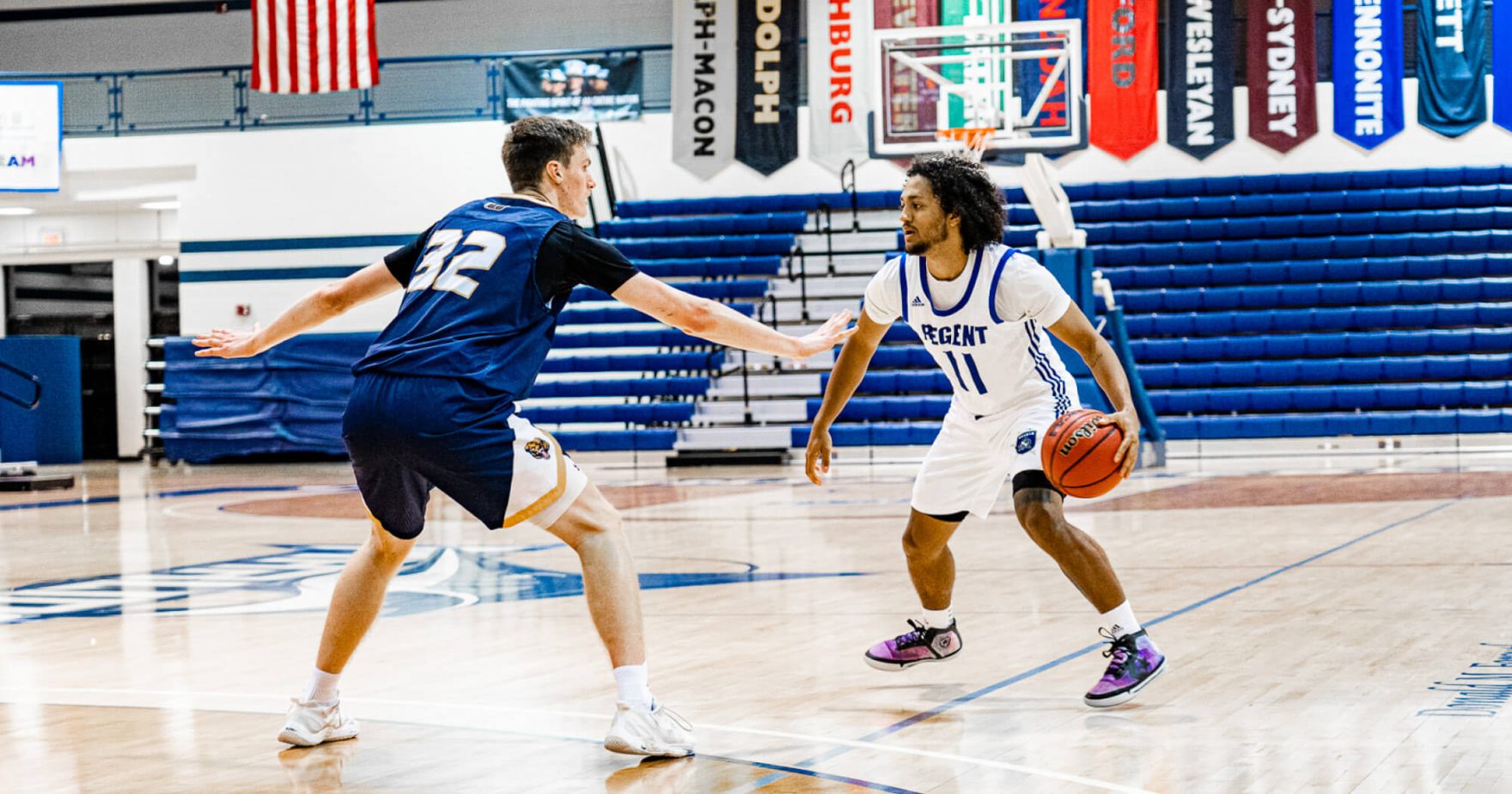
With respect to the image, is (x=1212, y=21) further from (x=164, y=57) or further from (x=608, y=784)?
(x=608, y=784)

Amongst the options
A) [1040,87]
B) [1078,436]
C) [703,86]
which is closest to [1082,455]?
[1078,436]

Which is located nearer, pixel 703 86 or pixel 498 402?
pixel 498 402

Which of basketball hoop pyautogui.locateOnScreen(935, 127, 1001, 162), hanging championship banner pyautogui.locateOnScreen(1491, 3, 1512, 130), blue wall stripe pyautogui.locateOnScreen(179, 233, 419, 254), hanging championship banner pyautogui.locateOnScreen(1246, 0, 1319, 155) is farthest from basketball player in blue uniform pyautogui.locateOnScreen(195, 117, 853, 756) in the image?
hanging championship banner pyautogui.locateOnScreen(1491, 3, 1512, 130)

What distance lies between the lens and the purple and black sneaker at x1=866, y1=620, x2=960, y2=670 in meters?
4.56

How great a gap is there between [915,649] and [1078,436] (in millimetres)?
828

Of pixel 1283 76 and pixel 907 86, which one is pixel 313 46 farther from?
pixel 1283 76

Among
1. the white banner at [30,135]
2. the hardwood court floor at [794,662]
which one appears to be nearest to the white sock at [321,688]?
the hardwood court floor at [794,662]

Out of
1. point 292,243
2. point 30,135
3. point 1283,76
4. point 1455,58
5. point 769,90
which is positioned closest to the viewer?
point 1455,58

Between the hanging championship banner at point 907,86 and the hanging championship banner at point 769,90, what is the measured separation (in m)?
3.93

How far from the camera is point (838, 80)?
19.7 metres

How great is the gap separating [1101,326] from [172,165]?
41.9 ft

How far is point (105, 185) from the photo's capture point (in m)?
21.5

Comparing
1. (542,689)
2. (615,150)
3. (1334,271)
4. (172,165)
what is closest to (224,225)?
(172,165)

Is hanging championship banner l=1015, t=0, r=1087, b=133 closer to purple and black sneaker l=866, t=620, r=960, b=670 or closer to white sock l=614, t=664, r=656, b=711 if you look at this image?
purple and black sneaker l=866, t=620, r=960, b=670
